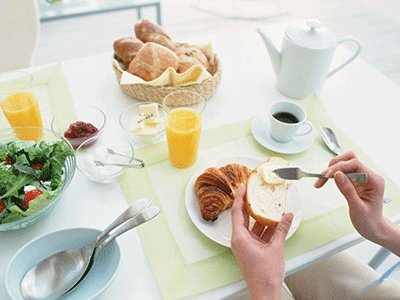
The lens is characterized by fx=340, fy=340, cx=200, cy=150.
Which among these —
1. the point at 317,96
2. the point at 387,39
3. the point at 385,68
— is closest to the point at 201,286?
the point at 317,96

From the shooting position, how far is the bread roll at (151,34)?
4.08 feet

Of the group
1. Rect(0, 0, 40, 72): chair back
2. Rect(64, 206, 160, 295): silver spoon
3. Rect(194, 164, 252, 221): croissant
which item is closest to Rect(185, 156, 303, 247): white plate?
Rect(194, 164, 252, 221): croissant

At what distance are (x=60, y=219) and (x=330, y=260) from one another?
0.76 metres

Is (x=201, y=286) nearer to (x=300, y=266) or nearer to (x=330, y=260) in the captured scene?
(x=300, y=266)

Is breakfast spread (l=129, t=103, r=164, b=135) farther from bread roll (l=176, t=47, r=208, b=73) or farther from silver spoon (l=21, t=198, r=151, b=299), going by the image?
silver spoon (l=21, t=198, r=151, b=299)

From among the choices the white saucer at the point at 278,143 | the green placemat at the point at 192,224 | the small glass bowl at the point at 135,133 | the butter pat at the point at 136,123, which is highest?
the butter pat at the point at 136,123

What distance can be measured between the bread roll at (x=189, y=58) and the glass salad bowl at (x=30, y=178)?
0.49 meters

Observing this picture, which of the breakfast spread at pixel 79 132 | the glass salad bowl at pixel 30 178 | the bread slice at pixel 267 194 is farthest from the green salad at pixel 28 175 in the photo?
the bread slice at pixel 267 194

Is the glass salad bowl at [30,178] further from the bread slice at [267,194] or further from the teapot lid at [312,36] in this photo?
the teapot lid at [312,36]

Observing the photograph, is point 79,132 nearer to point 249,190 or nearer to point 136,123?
point 136,123

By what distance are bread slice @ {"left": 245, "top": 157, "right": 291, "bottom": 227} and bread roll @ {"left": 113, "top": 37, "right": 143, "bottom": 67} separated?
63cm

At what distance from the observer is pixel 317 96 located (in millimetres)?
1217

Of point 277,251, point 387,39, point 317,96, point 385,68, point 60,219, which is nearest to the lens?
point 277,251

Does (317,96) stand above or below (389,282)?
above
